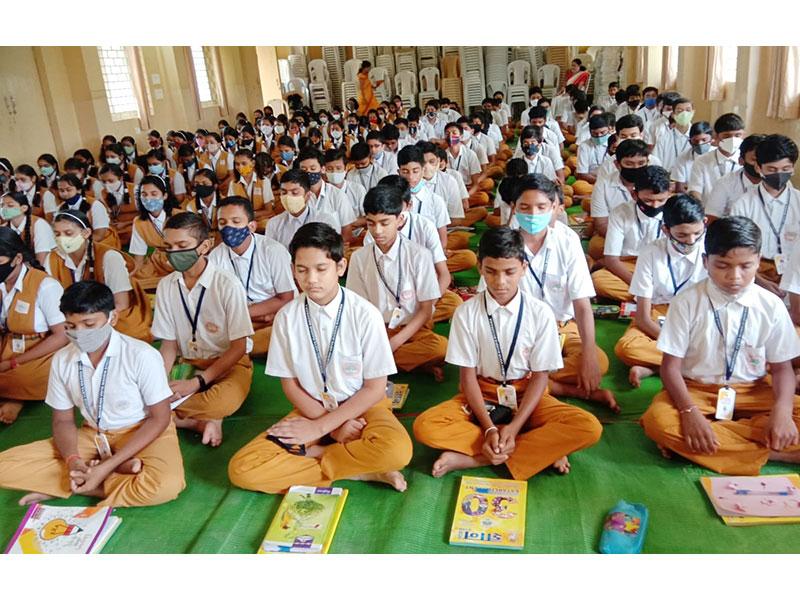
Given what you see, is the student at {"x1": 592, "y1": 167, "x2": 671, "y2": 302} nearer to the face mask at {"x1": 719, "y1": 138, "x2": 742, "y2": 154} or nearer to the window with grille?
the face mask at {"x1": 719, "y1": 138, "x2": 742, "y2": 154}

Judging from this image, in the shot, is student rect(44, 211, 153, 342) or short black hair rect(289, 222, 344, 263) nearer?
short black hair rect(289, 222, 344, 263)

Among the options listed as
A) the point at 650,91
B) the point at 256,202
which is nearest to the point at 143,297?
the point at 256,202

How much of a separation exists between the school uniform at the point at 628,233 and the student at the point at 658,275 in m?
0.65

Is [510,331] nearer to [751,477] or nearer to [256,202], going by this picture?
[751,477]

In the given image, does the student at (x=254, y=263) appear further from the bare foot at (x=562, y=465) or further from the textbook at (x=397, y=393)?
the bare foot at (x=562, y=465)

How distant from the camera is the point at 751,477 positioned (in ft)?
8.20

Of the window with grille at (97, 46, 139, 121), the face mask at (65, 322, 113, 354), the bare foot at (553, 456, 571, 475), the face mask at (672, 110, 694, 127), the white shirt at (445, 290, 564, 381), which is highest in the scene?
the window with grille at (97, 46, 139, 121)

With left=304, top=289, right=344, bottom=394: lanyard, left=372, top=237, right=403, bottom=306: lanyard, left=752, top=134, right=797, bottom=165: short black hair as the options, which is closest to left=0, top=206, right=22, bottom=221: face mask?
left=372, top=237, right=403, bottom=306: lanyard

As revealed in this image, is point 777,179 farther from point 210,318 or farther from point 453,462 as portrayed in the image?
point 210,318

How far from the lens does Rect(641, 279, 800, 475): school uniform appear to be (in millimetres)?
2574

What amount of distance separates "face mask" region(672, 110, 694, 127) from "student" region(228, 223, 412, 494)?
5057 mm

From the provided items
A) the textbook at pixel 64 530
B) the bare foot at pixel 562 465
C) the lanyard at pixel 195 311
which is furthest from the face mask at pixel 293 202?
the bare foot at pixel 562 465

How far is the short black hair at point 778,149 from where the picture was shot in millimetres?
3748

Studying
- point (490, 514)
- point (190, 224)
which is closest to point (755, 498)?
point (490, 514)
